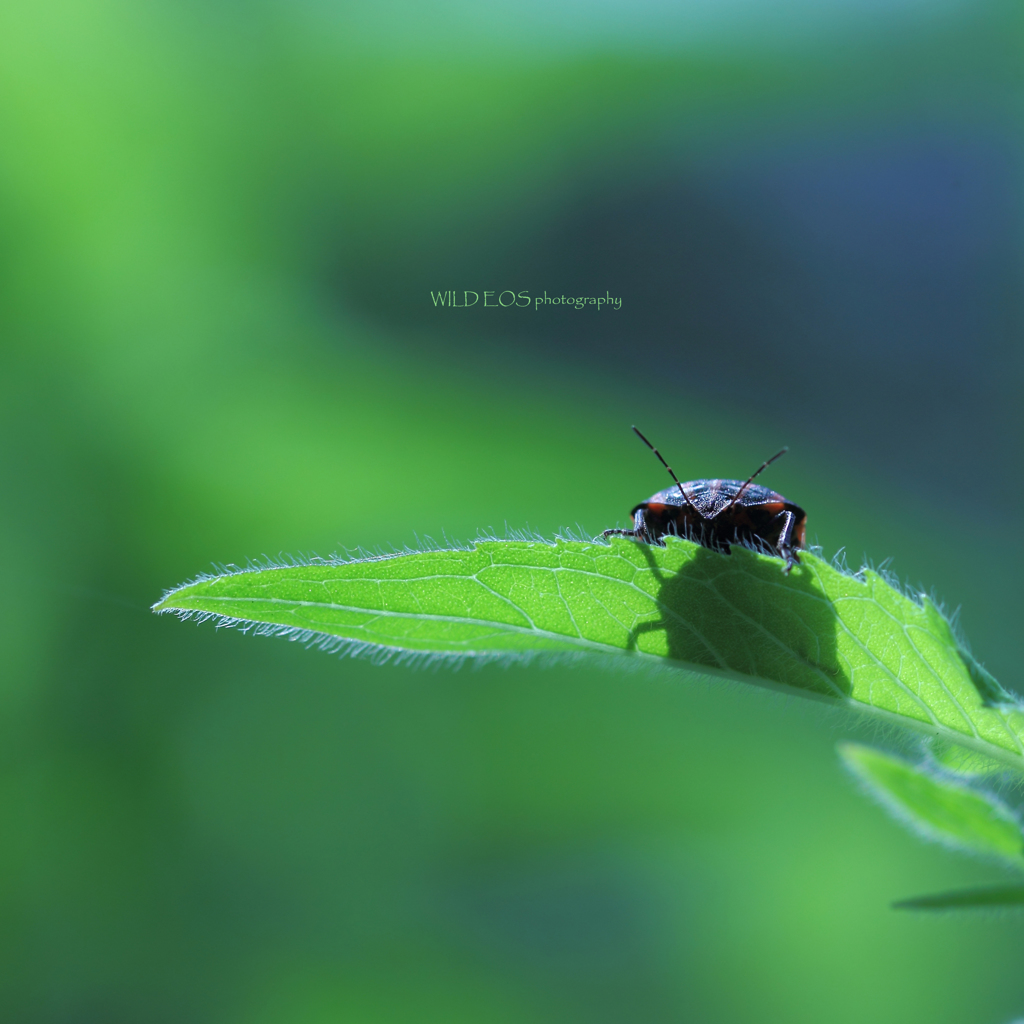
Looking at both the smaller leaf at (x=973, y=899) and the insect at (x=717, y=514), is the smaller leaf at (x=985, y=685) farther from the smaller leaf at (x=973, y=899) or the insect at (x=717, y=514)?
the insect at (x=717, y=514)

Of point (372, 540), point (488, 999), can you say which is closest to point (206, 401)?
point (372, 540)

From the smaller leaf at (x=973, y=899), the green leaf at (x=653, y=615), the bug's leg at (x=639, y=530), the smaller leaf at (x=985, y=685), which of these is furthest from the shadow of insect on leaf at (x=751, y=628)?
the bug's leg at (x=639, y=530)

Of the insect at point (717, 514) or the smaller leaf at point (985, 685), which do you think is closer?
the smaller leaf at point (985, 685)

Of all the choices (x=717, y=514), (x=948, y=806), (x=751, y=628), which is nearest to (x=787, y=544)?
(x=717, y=514)

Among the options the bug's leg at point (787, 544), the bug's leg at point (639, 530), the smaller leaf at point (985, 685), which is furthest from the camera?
the bug's leg at point (639, 530)

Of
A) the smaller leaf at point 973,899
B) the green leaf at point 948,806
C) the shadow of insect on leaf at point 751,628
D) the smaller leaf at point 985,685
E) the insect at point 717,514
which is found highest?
the insect at point 717,514

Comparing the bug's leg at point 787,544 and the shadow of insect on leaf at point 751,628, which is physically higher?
the bug's leg at point 787,544

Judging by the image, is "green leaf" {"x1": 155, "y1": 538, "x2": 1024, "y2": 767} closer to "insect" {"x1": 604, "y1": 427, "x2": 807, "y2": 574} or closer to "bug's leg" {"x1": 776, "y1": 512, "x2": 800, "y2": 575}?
"bug's leg" {"x1": 776, "y1": 512, "x2": 800, "y2": 575}

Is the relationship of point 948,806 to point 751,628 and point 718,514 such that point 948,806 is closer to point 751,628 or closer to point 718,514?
point 751,628

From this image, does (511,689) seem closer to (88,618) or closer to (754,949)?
(754,949)
